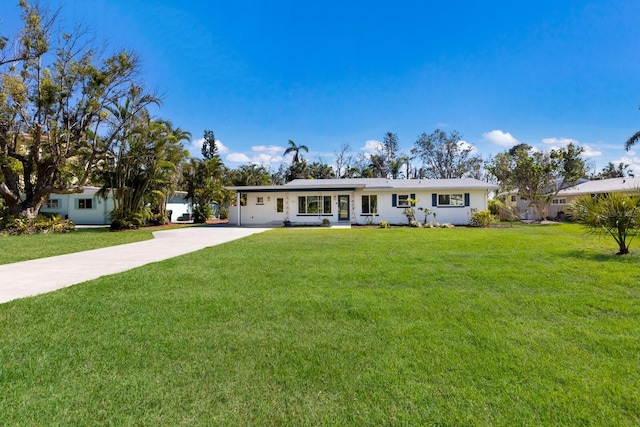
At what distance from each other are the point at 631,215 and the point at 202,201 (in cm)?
2618

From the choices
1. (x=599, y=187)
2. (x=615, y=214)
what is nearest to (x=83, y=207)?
(x=615, y=214)

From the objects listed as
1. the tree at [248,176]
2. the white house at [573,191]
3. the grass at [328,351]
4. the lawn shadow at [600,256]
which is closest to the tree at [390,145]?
the white house at [573,191]

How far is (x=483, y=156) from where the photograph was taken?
40094 millimetres

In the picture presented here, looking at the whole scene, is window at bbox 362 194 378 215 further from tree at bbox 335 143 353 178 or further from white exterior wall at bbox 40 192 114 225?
tree at bbox 335 143 353 178

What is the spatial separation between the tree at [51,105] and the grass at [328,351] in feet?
52.8

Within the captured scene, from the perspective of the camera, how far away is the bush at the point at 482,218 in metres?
18.6

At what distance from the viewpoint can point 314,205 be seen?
21516 mm

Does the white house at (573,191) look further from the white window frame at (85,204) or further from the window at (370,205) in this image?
the white window frame at (85,204)

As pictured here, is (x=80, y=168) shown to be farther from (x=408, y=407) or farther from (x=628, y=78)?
(x=628, y=78)

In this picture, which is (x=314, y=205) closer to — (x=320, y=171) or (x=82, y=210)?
(x=82, y=210)

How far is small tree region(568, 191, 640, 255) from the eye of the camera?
8359 millimetres

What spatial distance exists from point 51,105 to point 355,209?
18.8 metres

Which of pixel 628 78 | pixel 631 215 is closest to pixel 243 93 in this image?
pixel 631 215

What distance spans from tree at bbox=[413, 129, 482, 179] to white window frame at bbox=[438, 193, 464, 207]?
858 inches
